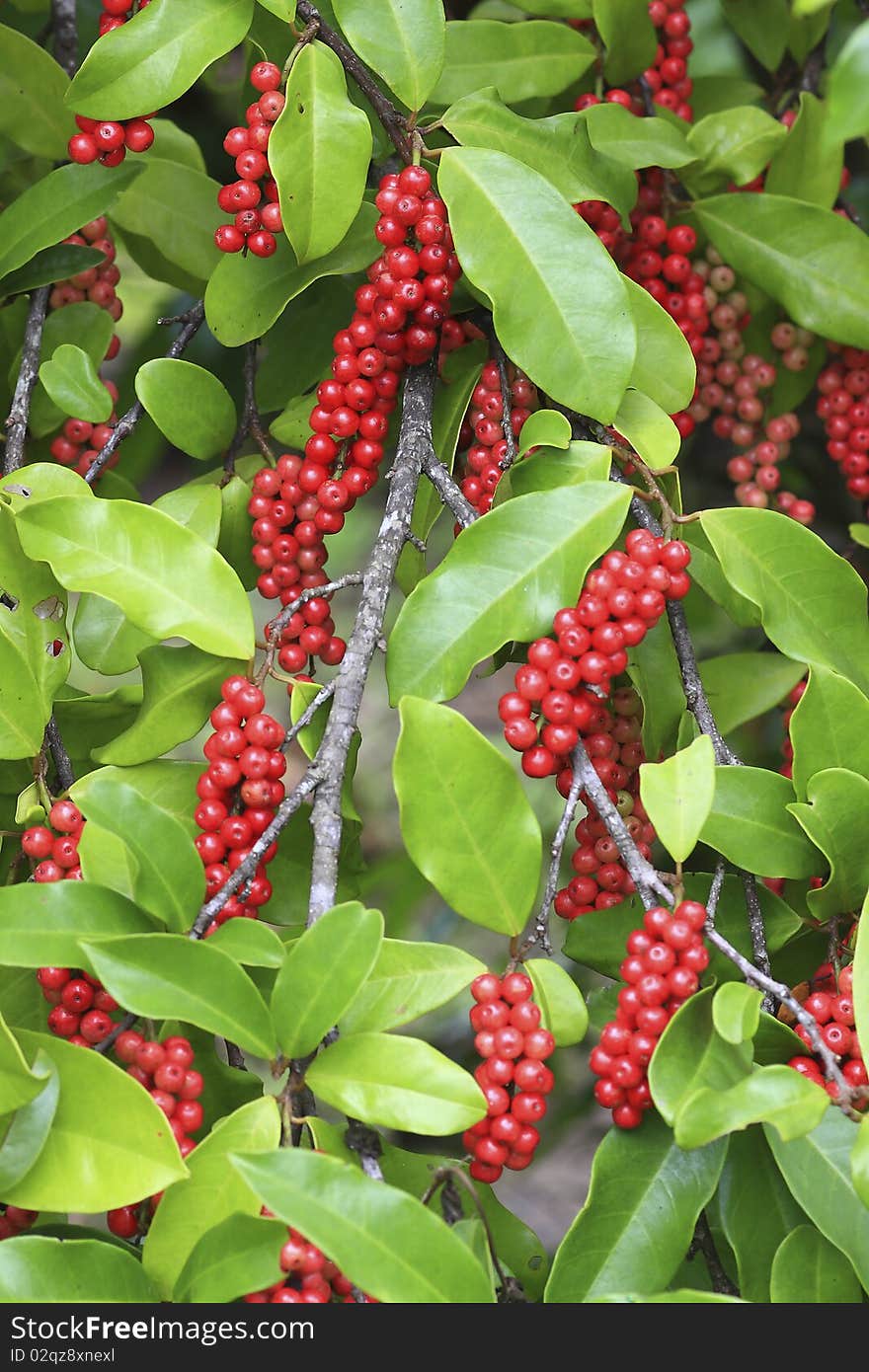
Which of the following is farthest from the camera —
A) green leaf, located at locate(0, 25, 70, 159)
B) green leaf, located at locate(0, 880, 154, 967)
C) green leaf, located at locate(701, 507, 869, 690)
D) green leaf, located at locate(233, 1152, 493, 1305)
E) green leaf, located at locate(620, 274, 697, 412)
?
green leaf, located at locate(0, 25, 70, 159)

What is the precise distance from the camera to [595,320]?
3.36 feet

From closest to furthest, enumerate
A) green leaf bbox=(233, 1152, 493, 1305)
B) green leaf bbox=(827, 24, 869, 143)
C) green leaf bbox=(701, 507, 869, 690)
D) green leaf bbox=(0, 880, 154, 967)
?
green leaf bbox=(827, 24, 869, 143) < green leaf bbox=(233, 1152, 493, 1305) < green leaf bbox=(0, 880, 154, 967) < green leaf bbox=(701, 507, 869, 690)

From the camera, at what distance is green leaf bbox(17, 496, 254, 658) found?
0.99 meters

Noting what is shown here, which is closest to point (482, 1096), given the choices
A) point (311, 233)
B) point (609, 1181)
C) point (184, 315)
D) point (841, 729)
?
point (609, 1181)

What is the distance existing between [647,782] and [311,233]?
521 mm

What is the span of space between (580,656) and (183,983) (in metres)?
0.36

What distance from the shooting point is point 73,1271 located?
2.75 feet

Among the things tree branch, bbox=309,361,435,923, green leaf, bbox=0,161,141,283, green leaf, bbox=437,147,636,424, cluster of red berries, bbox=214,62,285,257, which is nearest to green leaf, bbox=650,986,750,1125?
tree branch, bbox=309,361,435,923

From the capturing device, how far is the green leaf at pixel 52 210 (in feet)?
3.97

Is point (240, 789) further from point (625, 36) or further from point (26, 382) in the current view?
point (625, 36)

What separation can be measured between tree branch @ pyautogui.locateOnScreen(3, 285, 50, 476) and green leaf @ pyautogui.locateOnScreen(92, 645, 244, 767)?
0.75 feet

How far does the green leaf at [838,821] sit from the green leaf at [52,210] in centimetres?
82

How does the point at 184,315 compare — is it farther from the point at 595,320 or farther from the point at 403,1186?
the point at 403,1186

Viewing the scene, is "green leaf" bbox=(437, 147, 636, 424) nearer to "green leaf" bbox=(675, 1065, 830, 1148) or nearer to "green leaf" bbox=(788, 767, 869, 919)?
"green leaf" bbox=(788, 767, 869, 919)
